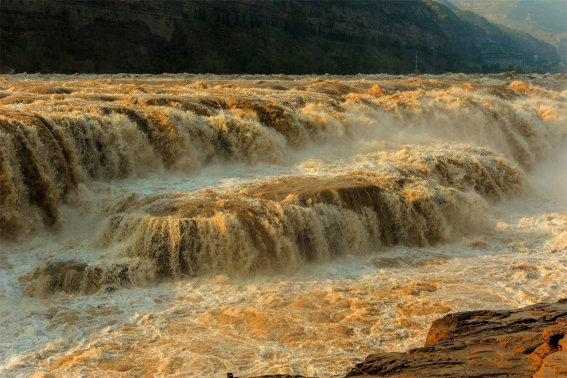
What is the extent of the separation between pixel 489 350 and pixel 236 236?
5112 mm

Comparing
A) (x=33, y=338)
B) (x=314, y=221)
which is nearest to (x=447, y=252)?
(x=314, y=221)

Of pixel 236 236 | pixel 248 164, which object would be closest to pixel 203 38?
pixel 248 164

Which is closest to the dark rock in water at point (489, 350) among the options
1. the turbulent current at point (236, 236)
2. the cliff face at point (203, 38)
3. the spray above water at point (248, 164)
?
the turbulent current at point (236, 236)

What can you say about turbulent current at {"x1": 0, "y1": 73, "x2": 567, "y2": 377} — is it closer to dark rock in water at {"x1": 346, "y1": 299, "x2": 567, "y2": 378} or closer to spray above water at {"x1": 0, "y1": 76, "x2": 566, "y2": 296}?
spray above water at {"x1": 0, "y1": 76, "x2": 566, "y2": 296}

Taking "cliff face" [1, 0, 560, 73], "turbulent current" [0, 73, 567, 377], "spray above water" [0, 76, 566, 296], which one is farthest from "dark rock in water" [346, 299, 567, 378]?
"cliff face" [1, 0, 560, 73]

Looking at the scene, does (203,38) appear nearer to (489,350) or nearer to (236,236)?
(236,236)

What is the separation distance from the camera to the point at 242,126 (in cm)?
1594

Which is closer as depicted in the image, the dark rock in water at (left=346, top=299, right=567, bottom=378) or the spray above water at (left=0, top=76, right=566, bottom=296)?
the dark rock in water at (left=346, top=299, right=567, bottom=378)

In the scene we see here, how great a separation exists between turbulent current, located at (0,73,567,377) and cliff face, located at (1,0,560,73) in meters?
24.0

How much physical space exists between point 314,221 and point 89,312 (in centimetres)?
411

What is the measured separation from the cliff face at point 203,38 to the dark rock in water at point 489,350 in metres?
34.0

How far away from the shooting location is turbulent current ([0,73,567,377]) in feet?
27.8

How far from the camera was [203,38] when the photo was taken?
5075 centimetres

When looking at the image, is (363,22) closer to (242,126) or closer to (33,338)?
(242,126)
